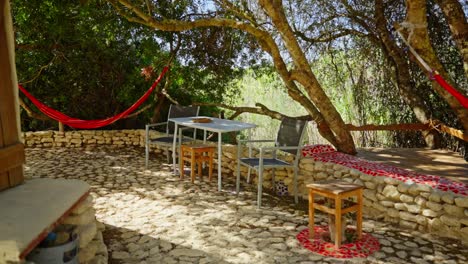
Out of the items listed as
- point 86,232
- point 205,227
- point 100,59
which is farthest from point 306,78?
point 100,59

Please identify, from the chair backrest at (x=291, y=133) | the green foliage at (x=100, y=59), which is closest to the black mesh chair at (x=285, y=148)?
the chair backrest at (x=291, y=133)

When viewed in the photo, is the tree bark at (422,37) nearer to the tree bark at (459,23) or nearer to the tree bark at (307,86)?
the tree bark at (459,23)

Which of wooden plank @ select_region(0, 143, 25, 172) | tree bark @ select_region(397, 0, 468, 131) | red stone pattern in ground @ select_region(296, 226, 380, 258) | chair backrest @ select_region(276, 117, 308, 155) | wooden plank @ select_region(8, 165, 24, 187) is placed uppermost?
tree bark @ select_region(397, 0, 468, 131)

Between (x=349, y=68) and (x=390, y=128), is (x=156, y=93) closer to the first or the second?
(x=349, y=68)

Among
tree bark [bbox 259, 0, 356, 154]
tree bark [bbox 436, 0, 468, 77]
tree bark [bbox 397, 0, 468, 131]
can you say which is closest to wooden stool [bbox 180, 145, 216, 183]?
tree bark [bbox 259, 0, 356, 154]

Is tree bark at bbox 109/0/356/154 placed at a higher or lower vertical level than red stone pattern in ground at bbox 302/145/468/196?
higher

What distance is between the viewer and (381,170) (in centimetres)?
357

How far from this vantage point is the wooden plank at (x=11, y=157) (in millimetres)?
2314

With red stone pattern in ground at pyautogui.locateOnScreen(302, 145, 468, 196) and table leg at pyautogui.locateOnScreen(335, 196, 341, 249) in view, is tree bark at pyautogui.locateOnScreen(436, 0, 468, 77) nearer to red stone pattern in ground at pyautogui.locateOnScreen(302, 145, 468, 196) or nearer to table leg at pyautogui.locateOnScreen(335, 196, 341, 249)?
red stone pattern in ground at pyautogui.locateOnScreen(302, 145, 468, 196)

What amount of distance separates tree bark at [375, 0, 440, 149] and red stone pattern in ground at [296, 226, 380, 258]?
2479 millimetres

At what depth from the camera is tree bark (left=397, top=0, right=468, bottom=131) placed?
12.9ft

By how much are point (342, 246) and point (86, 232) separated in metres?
1.68

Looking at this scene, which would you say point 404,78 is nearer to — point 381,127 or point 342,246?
point 381,127

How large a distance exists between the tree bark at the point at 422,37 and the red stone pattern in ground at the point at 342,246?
195 centimetres
